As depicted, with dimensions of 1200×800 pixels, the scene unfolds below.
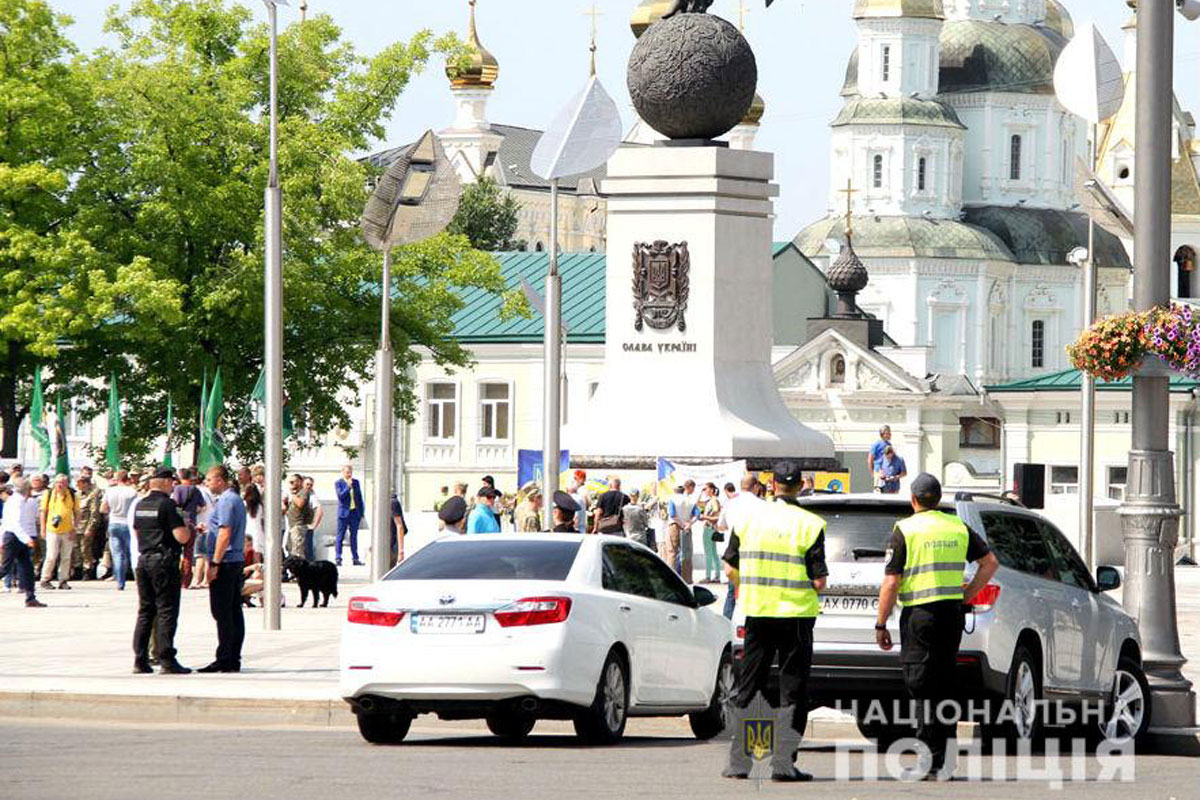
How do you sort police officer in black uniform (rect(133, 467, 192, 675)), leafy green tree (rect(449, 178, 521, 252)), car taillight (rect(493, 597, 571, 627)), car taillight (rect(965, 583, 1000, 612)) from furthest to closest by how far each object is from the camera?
1. leafy green tree (rect(449, 178, 521, 252))
2. police officer in black uniform (rect(133, 467, 192, 675))
3. car taillight (rect(493, 597, 571, 627))
4. car taillight (rect(965, 583, 1000, 612))

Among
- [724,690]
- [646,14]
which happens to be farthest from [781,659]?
[646,14]

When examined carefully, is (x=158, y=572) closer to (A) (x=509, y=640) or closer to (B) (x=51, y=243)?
(A) (x=509, y=640)

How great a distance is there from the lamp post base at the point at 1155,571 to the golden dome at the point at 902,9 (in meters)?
121

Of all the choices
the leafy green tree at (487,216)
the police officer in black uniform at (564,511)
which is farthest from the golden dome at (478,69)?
the police officer in black uniform at (564,511)

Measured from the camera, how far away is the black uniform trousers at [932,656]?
14609 mm

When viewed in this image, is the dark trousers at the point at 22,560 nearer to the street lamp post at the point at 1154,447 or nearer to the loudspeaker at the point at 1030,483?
the loudspeaker at the point at 1030,483

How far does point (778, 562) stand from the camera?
48.4ft

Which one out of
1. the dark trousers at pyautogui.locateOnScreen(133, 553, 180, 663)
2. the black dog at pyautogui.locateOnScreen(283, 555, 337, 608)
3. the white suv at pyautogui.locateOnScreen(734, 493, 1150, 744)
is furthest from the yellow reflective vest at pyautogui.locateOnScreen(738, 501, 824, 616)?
the black dog at pyautogui.locateOnScreen(283, 555, 337, 608)

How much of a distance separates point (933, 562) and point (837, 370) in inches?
3492

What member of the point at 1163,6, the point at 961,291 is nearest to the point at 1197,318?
the point at 1163,6

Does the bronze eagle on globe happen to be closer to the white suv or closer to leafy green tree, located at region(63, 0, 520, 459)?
leafy green tree, located at region(63, 0, 520, 459)

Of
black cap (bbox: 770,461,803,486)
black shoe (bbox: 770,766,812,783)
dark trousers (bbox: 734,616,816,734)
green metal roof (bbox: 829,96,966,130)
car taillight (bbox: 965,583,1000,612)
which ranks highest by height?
green metal roof (bbox: 829,96,966,130)

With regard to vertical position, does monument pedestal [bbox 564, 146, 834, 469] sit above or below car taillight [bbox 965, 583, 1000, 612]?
above

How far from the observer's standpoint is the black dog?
3234 centimetres
